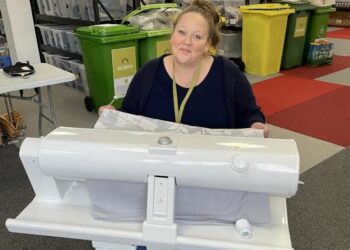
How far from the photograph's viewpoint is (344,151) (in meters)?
2.56

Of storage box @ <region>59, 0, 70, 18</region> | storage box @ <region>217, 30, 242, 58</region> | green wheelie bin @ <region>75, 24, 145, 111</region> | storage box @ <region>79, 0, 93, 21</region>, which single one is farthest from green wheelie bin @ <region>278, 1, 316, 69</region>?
storage box @ <region>59, 0, 70, 18</region>

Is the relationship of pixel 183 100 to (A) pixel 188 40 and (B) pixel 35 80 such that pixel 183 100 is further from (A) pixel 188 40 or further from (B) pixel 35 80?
(B) pixel 35 80

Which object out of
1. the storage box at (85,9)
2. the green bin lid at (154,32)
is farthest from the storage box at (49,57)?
the green bin lid at (154,32)

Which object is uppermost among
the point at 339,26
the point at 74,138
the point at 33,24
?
the point at 74,138

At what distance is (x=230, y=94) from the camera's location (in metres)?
1.35

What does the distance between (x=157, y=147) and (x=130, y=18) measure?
8.60 ft

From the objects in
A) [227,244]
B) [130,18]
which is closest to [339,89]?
[130,18]

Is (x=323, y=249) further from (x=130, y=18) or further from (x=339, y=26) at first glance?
(x=339, y=26)

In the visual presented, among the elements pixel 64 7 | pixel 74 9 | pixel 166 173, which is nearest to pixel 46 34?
pixel 64 7

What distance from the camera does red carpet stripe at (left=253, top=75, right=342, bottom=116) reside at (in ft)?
11.4

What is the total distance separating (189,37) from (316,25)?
157 inches

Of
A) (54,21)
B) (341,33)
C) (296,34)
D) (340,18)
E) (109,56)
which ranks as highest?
(54,21)

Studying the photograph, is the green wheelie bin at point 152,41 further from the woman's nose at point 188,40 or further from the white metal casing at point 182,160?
the white metal casing at point 182,160

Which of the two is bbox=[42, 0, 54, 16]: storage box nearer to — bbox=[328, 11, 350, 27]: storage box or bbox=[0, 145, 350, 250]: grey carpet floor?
bbox=[0, 145, 350, 250]: grey carpet floor
